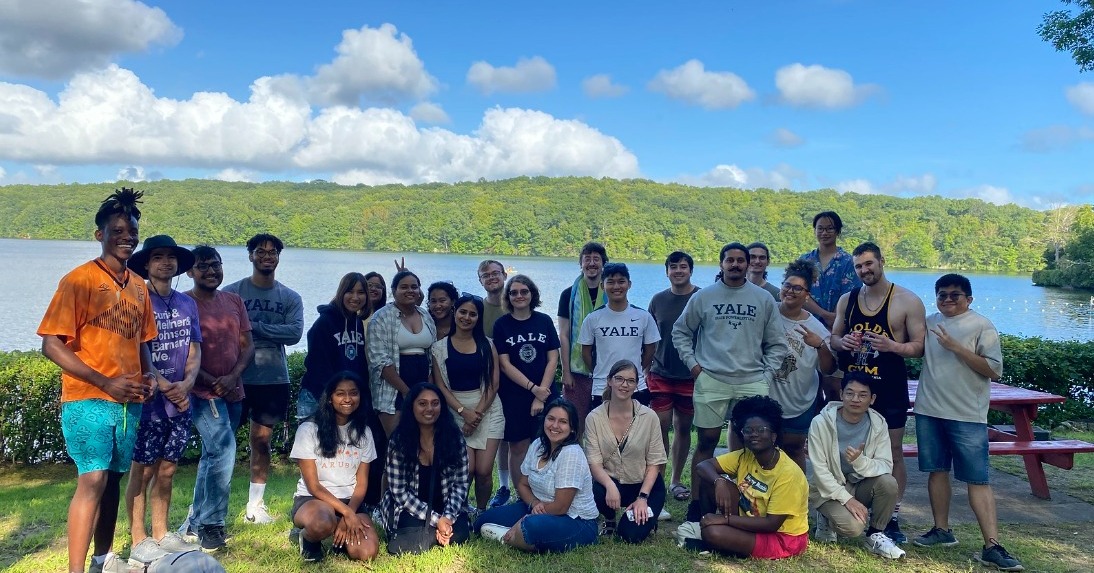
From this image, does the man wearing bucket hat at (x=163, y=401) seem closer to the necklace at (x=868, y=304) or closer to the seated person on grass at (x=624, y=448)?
the seated person on grass at (x=624, y=448)

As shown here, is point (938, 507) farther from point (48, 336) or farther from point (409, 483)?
point (48, 336)

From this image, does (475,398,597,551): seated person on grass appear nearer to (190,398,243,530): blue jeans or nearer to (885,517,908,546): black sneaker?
(190,398,243,530): blue jeans

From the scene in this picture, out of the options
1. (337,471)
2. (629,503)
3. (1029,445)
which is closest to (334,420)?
(337,471)

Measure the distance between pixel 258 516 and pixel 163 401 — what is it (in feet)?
4.77

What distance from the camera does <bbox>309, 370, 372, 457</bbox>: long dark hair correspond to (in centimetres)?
446

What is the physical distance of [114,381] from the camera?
140 inches

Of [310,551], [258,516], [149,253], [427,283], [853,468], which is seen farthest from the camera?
[427,283]

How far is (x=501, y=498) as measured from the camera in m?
5.55

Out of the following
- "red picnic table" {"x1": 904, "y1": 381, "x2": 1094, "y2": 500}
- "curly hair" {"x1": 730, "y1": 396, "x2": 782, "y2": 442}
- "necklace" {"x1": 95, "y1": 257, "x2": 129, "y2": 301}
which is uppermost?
"necklace" {"x1": 95, "y1": 257, "x2": 129, "y2": 301}

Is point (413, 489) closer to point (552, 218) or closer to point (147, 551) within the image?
point (147, 551)

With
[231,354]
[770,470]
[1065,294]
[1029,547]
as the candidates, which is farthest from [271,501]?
[1065,294]

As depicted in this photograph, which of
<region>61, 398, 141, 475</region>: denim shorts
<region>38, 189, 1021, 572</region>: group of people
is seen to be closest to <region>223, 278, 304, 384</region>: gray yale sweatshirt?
<region>38, 189, 1021, 572</region>: group of people

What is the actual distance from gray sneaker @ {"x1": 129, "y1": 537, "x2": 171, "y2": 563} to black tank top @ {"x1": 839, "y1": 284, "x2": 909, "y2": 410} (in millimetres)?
4575

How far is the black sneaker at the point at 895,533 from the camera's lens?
468 centimetres
